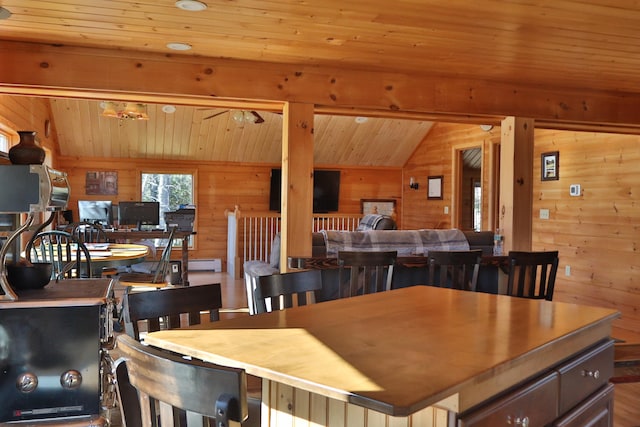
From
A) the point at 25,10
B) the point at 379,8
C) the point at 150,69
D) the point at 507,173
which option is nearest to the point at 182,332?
the point at 379,8

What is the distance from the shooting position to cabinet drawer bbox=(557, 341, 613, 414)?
1650 millimetres

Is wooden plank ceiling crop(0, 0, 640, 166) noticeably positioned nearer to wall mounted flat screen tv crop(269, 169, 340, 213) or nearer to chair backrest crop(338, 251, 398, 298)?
chair backrest crop(338, 251, 398, 298)

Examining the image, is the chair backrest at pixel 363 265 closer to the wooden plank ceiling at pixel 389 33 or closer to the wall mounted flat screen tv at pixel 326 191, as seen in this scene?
the wooden plank ceiling at pixel 389 33

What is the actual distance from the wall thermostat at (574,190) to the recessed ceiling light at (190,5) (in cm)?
550

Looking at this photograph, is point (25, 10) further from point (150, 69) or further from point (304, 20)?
point (304, 20)

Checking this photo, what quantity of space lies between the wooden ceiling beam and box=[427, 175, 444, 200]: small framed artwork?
4631 millimetres

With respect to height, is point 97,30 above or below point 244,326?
above

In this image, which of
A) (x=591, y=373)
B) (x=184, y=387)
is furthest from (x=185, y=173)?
(x=184, y=387)

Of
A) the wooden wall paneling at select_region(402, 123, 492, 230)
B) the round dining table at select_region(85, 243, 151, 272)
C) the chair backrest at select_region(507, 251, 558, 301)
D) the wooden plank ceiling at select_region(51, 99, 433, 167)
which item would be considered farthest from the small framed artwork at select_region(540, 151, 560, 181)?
the round dining table at select_region(85, 243, 151, 272)

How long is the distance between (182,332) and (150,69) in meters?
2.70

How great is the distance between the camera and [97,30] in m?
3.27

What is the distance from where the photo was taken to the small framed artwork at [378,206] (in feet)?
36.0

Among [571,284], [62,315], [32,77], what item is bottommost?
[571,284]

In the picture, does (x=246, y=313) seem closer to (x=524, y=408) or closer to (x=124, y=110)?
(x=124, y=110)
